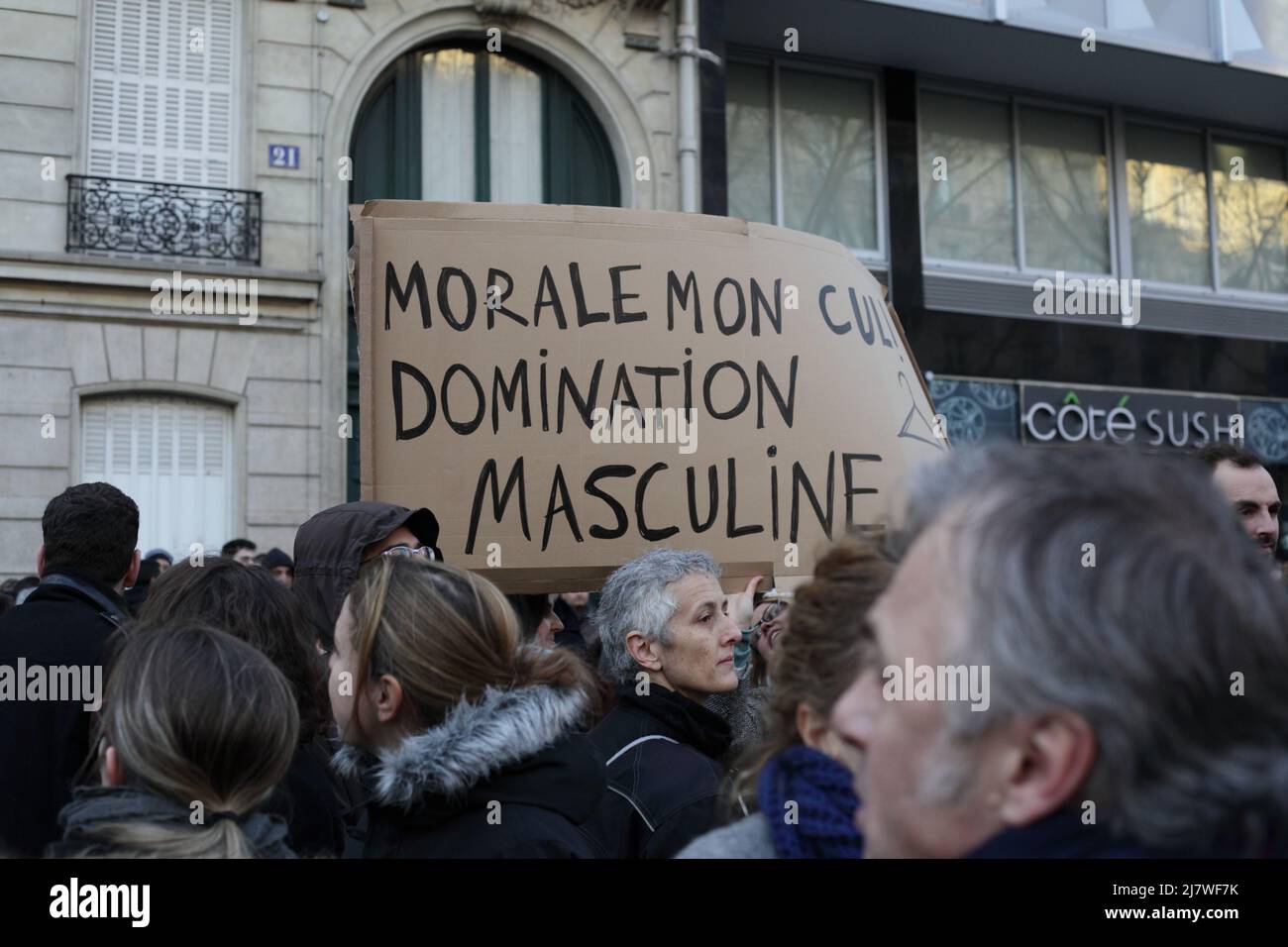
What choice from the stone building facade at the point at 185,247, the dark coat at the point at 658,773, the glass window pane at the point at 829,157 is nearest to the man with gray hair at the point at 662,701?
the dark coat at the point at 658,773

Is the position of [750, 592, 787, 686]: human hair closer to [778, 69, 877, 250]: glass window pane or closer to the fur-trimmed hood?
the fur-trimmed hood

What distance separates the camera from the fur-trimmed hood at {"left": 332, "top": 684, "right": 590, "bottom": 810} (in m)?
2.14

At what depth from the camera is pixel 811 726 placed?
189cm

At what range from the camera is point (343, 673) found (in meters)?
2.33

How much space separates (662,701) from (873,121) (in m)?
11.9

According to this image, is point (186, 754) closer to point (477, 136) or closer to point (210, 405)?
point (210, 405)

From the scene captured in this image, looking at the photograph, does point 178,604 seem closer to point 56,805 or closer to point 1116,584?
point 56,805

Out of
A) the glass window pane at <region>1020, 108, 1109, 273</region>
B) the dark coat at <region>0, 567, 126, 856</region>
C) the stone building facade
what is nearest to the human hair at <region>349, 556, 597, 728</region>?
the dark coat at <region>0, 567, 126, 856</region>

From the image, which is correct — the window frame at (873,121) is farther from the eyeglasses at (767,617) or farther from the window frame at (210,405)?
the eyeglasses at (767,617)

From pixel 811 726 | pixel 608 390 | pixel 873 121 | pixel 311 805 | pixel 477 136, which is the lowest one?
pixel 311 805

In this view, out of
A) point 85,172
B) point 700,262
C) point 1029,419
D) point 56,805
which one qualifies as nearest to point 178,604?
point 56,805

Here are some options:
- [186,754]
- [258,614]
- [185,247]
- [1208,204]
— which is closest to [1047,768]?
[186,754]

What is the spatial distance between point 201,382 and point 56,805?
8277 millimetres

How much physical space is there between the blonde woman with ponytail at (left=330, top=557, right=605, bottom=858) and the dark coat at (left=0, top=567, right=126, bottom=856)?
0.93 metres
